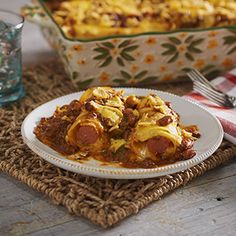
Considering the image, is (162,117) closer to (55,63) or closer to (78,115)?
(78,115)

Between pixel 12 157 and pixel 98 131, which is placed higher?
pixel 98 131

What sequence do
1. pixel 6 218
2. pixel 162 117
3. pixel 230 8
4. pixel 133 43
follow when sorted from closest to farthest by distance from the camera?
pixel 6 218, pixel 162 117, pixel 133 43, pixel 230 8

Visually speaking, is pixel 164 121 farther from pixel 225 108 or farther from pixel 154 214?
pixel 225 108

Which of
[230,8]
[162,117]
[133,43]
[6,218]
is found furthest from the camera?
[230,8]

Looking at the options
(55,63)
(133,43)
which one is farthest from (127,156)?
(55,63)

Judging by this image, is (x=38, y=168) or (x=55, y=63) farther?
(x=55, y=63)

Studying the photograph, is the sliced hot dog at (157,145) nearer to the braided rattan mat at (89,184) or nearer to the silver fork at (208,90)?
the braided rattan mat at (89,184)

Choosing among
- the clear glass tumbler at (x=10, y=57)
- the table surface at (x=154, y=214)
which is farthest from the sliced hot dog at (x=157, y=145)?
the clear glass tumbler at (x=10, y=57)
